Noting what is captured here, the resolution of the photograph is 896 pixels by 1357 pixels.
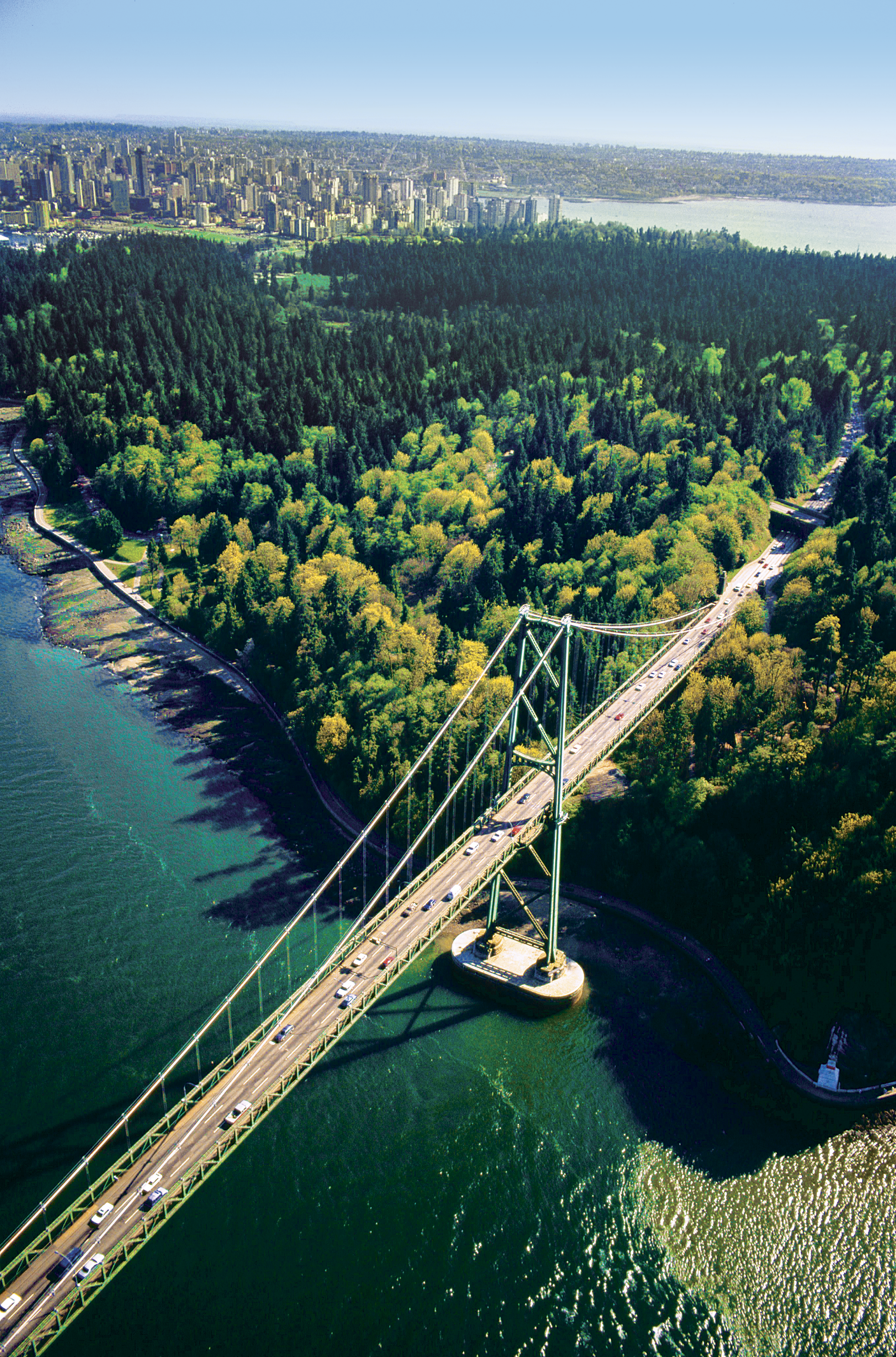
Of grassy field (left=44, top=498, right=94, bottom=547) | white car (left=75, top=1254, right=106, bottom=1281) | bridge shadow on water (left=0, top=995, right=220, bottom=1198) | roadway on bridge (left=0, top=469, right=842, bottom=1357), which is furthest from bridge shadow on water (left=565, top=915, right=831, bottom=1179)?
grassy field (left=44, top=498, right=94, bottom=547)

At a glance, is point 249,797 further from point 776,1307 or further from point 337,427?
point 337,427

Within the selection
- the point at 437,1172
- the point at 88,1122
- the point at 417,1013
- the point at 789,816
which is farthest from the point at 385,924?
the point at 789,816

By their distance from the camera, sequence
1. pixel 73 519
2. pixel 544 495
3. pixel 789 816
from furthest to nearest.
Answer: pixel 73 519, pixel 544 495, pixel 789 816

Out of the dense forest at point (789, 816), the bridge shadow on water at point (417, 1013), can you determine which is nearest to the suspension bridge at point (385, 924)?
the bridge shadow on water at point (417, 1013)

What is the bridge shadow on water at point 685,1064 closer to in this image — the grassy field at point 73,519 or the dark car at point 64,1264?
the dark car at point 64,1264

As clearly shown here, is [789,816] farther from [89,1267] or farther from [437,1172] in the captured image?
[89,1267]

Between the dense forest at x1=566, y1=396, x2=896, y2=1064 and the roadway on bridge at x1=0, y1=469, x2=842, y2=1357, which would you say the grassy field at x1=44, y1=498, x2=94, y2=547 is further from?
the dense forest at x1=566, y1=396, x2=896, y2=1064
